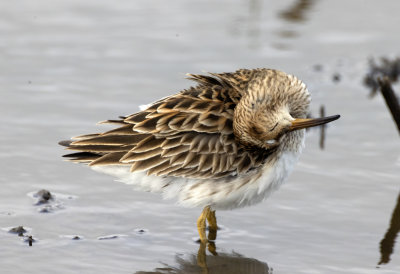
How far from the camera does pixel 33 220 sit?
8648mm

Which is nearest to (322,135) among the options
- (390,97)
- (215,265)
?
(390,97)

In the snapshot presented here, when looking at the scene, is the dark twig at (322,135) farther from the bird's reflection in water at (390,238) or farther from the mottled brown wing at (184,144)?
the mottled brown wing at (184,144)

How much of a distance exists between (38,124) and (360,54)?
522 cm

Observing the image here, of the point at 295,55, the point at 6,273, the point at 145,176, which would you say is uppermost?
the point at 295,55

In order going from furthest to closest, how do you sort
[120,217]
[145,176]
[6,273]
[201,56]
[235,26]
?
1. [235,26]
2. [201,56]
3. [120,217]
4. [145,176]
5. [6,273]

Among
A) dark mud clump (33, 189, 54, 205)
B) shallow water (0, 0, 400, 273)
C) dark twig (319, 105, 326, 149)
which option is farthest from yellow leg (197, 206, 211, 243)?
dark twig (319, 105, 326, 149)

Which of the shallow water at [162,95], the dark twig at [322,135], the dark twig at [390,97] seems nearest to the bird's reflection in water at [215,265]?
the shallow water at [162,95]

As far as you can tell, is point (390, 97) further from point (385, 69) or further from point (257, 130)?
point (385, 69)

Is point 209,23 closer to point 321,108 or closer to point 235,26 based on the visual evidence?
point 235,26

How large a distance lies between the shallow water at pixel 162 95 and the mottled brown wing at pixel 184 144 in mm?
835

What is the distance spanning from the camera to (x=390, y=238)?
28.5 feet

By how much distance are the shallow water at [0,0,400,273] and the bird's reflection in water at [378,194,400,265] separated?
0.19 ft

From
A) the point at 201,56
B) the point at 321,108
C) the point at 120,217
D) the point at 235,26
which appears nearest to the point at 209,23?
the point at 235,26

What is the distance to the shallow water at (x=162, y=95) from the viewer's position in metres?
8.30
